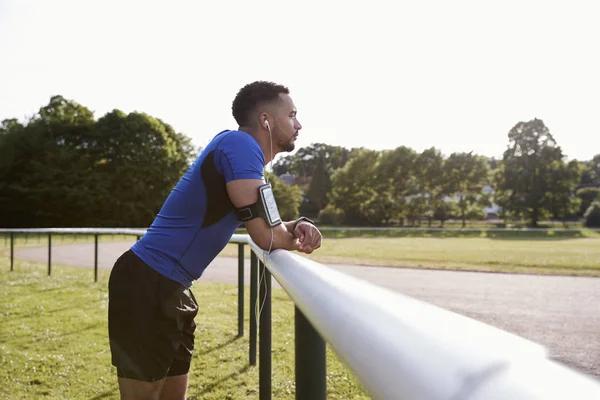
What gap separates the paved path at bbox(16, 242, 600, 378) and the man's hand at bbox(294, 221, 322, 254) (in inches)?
Result: 85.3

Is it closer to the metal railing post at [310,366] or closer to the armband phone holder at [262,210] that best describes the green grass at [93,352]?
the armband phone holder at [262,210]

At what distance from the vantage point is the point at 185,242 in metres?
2.21

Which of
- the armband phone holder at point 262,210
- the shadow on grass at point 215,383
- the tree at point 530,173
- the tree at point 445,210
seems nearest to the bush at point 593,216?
the tree at point 530,173

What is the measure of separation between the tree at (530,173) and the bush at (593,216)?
279 cm

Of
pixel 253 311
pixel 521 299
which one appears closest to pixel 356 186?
pixel 521 299

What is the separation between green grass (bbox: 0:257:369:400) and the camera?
4.18m

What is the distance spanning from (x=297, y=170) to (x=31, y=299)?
102519 millimetres

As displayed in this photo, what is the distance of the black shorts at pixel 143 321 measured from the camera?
85.3 inches

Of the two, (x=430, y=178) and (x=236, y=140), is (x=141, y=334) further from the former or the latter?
(x=430, y=178)

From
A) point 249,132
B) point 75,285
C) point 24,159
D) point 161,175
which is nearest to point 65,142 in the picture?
point 24,159

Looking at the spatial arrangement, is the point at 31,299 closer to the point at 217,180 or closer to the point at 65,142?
the point at 217,180

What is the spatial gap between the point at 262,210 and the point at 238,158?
0.23 meters

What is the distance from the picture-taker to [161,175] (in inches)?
1871

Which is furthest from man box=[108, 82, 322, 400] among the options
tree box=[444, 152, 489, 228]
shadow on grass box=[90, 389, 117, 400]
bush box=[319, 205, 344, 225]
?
bush box=[319, 205, 344, 225]
